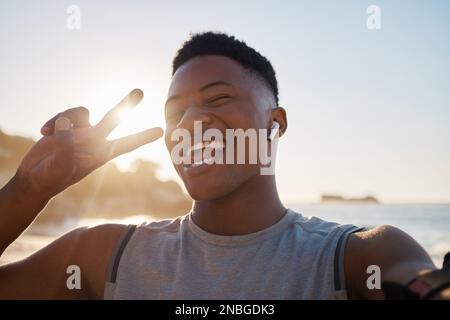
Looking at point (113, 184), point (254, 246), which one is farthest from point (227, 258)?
point (113, 184)

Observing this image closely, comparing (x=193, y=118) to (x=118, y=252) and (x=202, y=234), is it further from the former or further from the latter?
(x=118, y=252)

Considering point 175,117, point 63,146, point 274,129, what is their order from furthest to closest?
point 274,129 < point 175,117 < point 63,146

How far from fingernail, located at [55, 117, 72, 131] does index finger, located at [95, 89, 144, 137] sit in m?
0.23

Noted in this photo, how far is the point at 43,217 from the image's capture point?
29641 millimetres

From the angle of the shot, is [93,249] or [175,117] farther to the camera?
[175,117]

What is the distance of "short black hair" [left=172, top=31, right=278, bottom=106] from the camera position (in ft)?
10.6

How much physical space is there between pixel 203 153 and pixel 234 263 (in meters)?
0.72

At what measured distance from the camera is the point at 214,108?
9.46 feet

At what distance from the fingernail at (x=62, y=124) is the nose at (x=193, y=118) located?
2.27 feet

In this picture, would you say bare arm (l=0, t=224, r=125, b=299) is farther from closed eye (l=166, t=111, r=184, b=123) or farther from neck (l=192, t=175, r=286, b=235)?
closed eye (l=166, t=111, r=184, b=123)

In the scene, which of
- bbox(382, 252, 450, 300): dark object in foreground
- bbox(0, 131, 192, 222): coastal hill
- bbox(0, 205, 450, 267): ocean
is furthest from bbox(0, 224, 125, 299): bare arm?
bbox(0, 131, 192, 222): coastal hill

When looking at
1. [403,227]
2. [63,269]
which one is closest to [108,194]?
[403,227]

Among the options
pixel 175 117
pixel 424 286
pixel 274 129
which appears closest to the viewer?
pixel 424 286

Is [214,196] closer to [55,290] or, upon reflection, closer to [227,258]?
[227,258]
